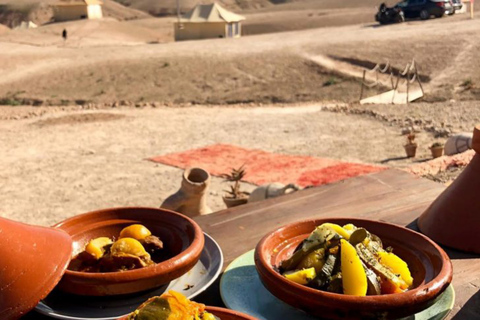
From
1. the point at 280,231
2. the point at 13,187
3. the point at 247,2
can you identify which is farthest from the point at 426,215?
the point at 247,2

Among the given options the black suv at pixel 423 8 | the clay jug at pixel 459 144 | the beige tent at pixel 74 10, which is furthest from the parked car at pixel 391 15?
the beige tent at pixel 74 10

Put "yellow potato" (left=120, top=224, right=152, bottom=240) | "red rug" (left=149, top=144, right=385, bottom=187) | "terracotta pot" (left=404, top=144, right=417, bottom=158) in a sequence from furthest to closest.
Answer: "terracotta pot" (left=404, top=144, right=417, bottom=158) → "red rug" (left=149, top=144, right=385, bottom=187) → "yellow potato" (left=120, top=224, right=152, bottom=240)

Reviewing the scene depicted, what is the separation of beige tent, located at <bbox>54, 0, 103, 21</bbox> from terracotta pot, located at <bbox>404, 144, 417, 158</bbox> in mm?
32173

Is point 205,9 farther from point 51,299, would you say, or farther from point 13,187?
point 51,299

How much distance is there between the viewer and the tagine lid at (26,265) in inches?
48.3

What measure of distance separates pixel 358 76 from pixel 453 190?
14.4 m

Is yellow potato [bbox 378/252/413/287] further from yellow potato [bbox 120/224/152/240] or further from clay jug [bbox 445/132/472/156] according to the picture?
clay jug [bbox 445/132/472/156]

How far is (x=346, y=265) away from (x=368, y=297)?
111 mm

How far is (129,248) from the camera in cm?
150

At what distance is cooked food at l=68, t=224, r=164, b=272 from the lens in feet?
4.80

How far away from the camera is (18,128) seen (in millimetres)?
12398

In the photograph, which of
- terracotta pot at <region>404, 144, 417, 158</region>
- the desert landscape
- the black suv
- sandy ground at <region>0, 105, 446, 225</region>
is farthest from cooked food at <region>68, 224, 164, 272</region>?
the black suv

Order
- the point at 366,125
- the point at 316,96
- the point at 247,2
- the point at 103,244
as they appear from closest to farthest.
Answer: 1. the point at 103,244
2. the point at 366,125
3. the point at 316,96
4. the point at 247,2

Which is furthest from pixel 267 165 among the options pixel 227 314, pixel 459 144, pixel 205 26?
pixel 205 26
